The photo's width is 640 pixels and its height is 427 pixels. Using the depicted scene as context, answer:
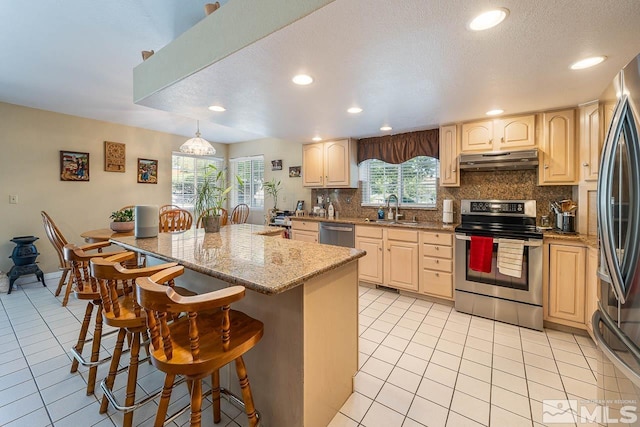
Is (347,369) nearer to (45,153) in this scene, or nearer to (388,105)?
(388,105)

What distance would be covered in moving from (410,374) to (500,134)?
8.77 ft

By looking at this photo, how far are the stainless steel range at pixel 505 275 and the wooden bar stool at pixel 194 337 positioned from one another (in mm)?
2497

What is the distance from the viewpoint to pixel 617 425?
108 centimetres

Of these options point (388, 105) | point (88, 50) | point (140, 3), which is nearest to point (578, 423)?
point (388, 105)

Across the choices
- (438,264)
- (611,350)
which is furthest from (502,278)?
(611,350)

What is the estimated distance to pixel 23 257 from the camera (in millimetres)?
3564

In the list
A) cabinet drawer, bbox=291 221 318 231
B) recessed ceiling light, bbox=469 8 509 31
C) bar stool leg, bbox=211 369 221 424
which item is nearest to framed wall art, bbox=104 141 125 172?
cabinet drawer, bbox=291 221 318 231

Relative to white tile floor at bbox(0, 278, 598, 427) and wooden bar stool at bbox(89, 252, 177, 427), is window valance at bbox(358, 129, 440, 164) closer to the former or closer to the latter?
white tile floor at bbox(0, 278, 598, 427)

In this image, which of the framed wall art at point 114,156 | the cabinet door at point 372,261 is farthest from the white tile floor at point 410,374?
the framed wall art at point 114,156

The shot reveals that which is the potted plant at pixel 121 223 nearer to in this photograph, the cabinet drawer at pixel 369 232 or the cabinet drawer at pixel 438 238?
the cabinet drawer at pixel 369 232

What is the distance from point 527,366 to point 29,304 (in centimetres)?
509

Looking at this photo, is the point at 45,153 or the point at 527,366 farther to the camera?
the point at 45,153

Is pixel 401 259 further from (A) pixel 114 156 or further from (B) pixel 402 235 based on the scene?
(A) pixel 114 156

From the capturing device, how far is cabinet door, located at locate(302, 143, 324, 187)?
448 cm
